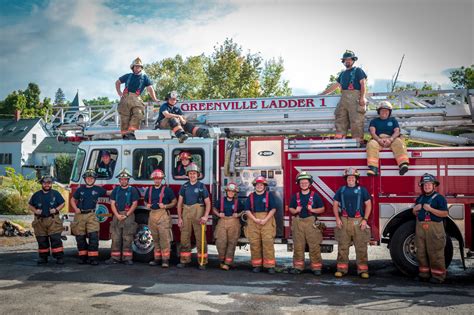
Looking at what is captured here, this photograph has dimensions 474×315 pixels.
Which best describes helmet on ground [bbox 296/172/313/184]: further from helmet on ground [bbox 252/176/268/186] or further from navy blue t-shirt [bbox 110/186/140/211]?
navy blue t-shirt [bbox 110/186/140/211]

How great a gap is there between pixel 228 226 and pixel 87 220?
111 inches

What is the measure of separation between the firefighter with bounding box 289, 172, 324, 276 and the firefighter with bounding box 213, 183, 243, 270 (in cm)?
108

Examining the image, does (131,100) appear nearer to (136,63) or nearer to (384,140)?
(136,63)

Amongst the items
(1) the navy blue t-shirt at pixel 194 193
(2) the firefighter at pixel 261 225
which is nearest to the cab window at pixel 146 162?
(1) the navy blue t-shirt at pixel 194 193

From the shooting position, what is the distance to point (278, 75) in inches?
1260

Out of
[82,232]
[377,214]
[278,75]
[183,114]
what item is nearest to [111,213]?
[82,232]

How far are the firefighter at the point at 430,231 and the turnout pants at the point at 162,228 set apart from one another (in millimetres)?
4422

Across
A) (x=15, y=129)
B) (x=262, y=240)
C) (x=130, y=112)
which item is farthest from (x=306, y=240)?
(x=15, y=129)

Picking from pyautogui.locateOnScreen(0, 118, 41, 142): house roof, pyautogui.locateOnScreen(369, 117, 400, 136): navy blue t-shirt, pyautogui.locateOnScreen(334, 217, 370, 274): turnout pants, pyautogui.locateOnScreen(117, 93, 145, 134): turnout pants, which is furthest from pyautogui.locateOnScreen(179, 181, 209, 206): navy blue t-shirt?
pyautogui.locateOnScreen(0, 118, 41, 142): house roof

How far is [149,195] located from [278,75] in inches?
961

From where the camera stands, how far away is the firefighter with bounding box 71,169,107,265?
29.7 feet

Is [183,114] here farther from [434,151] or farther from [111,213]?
[434,151]

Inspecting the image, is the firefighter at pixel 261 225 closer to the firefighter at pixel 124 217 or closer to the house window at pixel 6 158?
the firefighter at pixel 124 217

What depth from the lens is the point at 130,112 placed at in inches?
391
